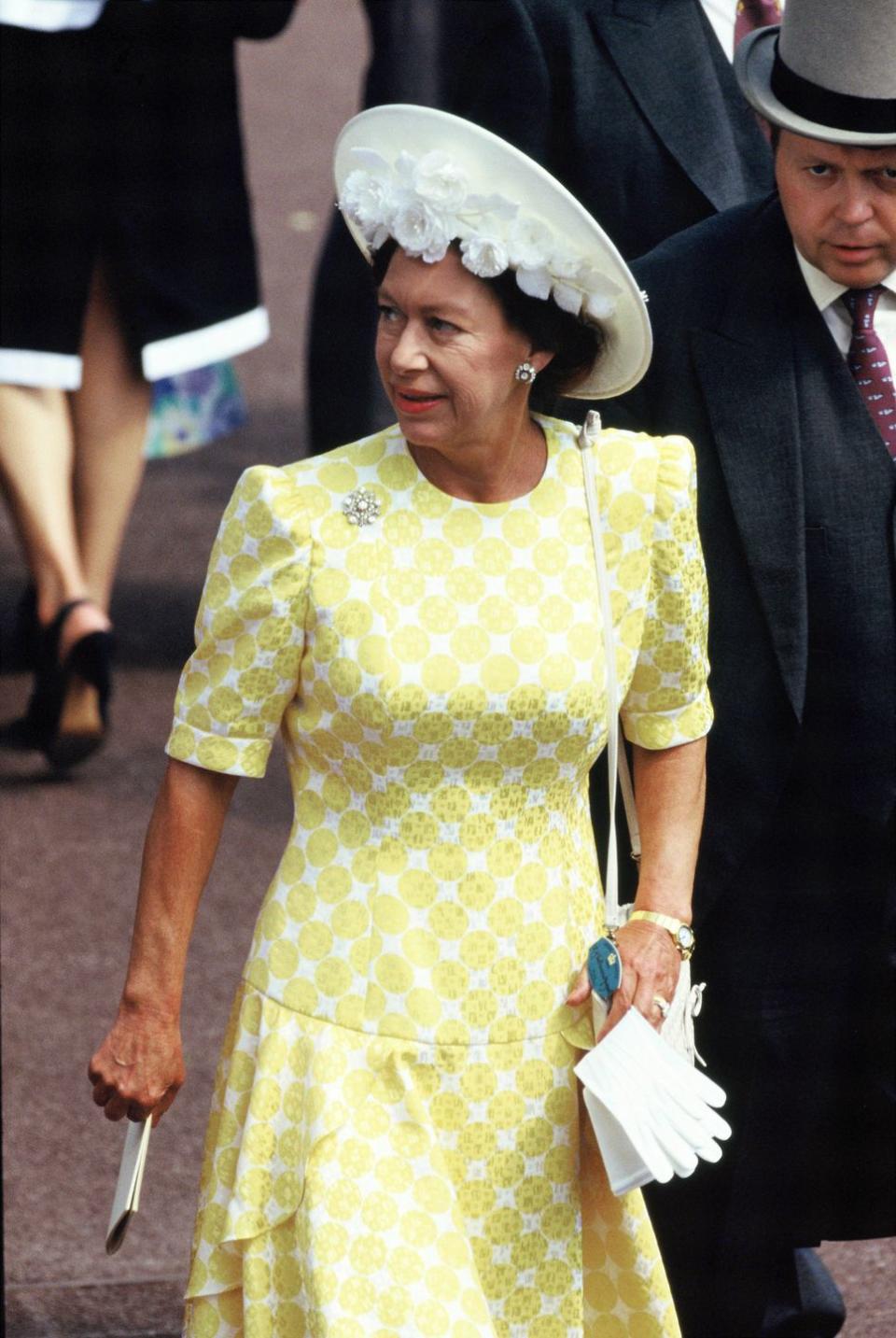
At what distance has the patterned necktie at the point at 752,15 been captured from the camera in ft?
13.5

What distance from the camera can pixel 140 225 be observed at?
6.13 metres

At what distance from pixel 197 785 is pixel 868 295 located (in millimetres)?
1133

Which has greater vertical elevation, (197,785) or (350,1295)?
(197,785)

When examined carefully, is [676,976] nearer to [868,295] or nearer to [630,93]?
[868,295]

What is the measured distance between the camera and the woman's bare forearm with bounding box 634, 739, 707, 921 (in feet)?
10.1

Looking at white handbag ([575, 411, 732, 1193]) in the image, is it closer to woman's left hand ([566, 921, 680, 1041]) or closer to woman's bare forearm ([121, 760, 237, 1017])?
woman's left hand ([566, 921, 680, 1041])

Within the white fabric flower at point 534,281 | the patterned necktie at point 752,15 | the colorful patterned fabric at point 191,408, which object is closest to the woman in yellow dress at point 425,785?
the white fabric flower at point 534,281

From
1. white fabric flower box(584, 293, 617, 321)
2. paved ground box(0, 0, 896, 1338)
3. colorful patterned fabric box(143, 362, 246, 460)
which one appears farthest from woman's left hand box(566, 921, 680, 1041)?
colorful patterned fabric box(143, 362, 246, 460)

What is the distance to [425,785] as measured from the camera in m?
2.92

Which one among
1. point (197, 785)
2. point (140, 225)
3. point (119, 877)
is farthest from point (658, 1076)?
point (140, 225)

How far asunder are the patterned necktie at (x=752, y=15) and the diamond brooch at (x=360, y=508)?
61.4 inches

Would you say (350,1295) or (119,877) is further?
(119,877)

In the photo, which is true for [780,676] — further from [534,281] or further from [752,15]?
[752,15]

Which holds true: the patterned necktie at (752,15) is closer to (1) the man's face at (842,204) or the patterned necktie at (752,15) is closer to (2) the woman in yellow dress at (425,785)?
(1) the man's face at (842,204)
